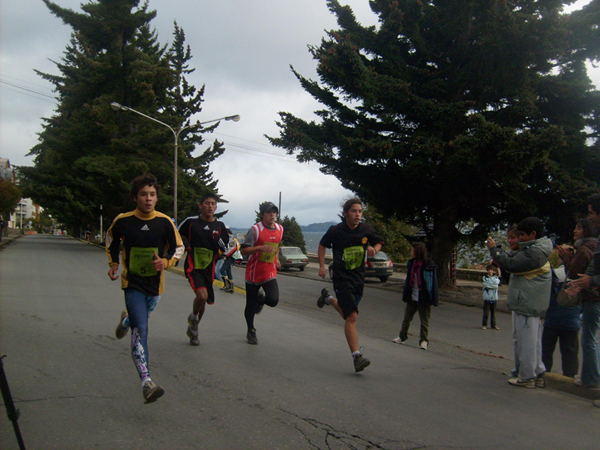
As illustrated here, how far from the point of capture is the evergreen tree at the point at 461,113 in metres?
14.0

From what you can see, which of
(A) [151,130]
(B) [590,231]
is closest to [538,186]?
(B) [590,231]

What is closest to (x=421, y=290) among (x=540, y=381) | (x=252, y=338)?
(x=540, y=381)

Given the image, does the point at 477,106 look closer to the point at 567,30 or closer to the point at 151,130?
the point at 567,30

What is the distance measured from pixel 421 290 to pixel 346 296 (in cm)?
293

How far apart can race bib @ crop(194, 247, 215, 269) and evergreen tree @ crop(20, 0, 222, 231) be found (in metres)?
28.0

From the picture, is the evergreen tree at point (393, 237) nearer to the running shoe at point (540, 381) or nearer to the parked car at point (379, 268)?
the parked car at point (379, 268)

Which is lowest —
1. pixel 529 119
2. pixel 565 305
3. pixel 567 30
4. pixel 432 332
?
pixel 432 332

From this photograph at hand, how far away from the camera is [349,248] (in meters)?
5.59

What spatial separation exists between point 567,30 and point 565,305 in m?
11.7

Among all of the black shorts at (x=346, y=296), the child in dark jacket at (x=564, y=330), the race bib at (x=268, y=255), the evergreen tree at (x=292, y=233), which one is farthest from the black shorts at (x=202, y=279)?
the evergreen tree at (x=292, y=233)

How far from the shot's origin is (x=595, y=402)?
188 inches

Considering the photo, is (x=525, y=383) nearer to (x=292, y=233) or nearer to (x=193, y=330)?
(x=193, y=330)

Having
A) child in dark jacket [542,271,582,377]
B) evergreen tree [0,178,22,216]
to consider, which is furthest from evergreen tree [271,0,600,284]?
evergreen tree [0,178,22,216]

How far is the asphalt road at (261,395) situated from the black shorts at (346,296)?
711 mm
